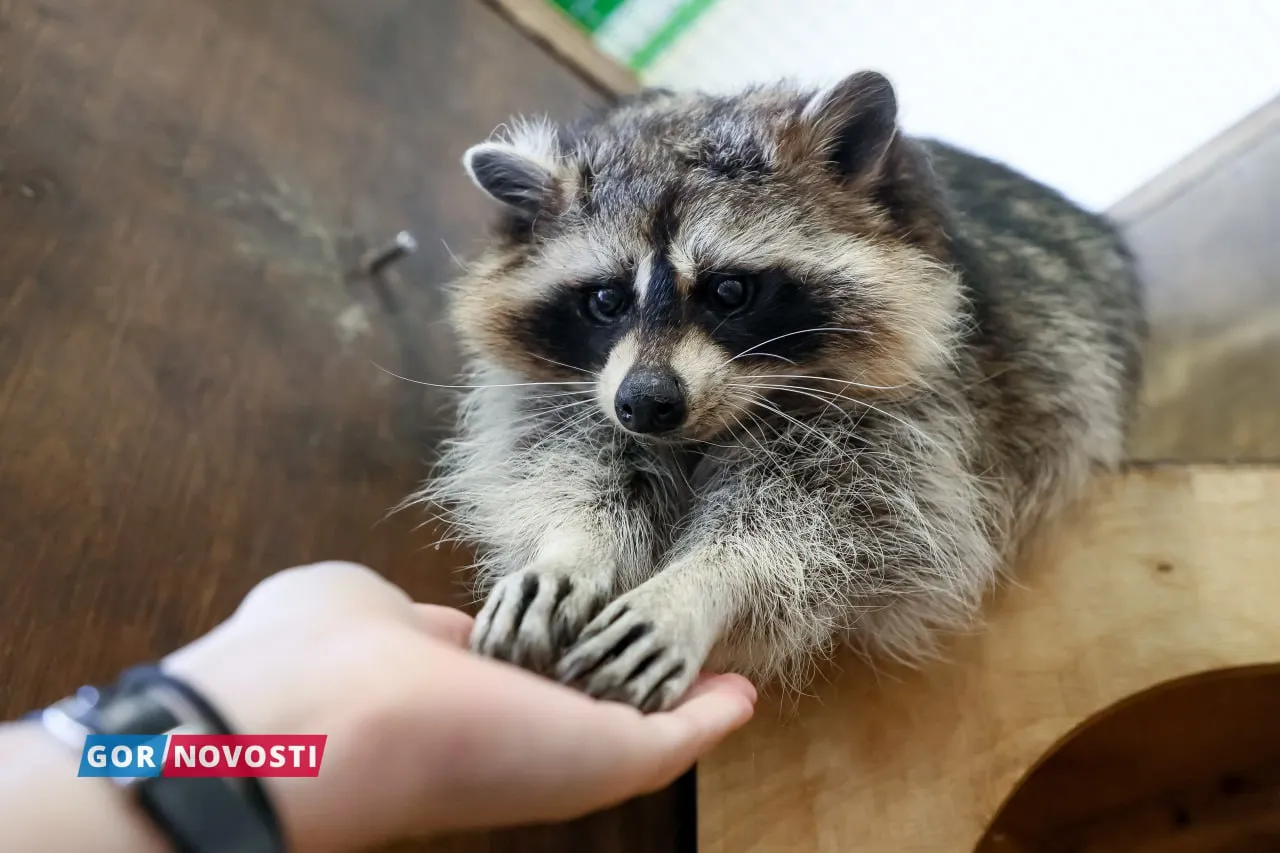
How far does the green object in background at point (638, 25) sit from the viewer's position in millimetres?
2404

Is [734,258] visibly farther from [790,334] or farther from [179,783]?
[179,783]

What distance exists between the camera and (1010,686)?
50.1 inches

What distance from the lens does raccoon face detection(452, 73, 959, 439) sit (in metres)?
1.16

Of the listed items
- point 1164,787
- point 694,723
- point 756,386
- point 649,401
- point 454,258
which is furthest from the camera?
point 1164,787

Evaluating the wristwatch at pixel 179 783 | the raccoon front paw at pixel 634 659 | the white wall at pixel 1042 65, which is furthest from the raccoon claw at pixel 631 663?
the white wall at pixel 1042 65

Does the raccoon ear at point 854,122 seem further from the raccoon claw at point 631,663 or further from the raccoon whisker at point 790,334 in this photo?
the raccoon claw at point 631,663

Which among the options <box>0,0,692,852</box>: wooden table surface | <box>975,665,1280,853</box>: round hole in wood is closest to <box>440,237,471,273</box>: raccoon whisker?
<box>0,0,692,852</box>: wooden table surface

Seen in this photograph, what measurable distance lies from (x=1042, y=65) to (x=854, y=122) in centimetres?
135

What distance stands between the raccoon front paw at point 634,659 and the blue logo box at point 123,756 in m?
0.39

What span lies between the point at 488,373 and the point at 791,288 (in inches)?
20.4

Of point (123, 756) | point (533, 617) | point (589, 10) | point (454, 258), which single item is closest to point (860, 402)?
point (533, 617)

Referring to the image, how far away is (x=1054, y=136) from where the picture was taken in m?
2.27

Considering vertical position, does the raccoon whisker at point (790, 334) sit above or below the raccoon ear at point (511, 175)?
above

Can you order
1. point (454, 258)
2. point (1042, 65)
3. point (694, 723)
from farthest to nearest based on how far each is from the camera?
point (1042, 65) → point (454, 258) → point (694, 723)
